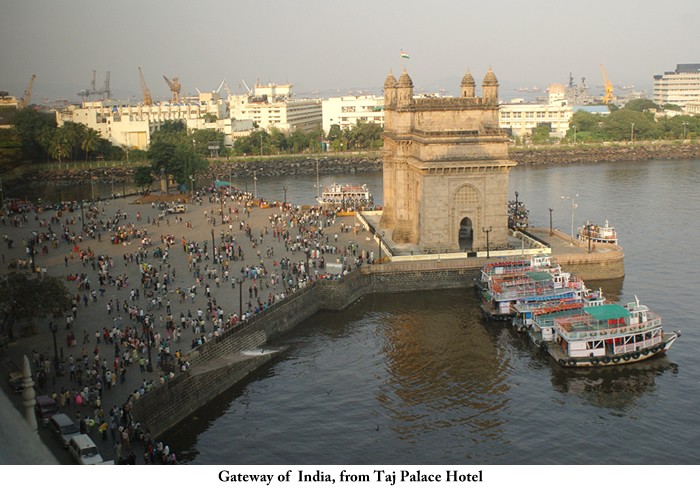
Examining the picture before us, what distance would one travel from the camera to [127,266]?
52.0 m

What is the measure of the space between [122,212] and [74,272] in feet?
86.3

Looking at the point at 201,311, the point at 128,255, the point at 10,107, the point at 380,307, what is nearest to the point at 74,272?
the point at 128,255

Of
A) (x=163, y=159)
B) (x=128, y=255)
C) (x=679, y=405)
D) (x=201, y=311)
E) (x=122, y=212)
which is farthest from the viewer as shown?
(x=163, y=159)

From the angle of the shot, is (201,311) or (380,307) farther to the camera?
(380,307)

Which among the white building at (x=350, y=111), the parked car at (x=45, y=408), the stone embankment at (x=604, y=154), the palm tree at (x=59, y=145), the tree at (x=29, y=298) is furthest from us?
the white building at (x=350, y=111)

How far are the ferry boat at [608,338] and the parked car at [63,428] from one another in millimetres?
24114

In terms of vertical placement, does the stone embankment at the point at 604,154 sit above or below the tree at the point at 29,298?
above

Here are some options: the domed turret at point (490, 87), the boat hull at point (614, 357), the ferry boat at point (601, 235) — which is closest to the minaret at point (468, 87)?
the domed turret at point (490, 87)

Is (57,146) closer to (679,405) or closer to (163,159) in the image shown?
(163,159)

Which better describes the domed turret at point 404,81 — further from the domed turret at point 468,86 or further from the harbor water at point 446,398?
the harbor water at point 446,398

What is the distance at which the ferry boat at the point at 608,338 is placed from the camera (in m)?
37.6

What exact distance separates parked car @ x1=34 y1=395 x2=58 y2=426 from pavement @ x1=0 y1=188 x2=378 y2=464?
56cm

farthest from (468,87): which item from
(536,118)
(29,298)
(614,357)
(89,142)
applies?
(536,118)

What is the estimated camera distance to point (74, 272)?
5031 cm
